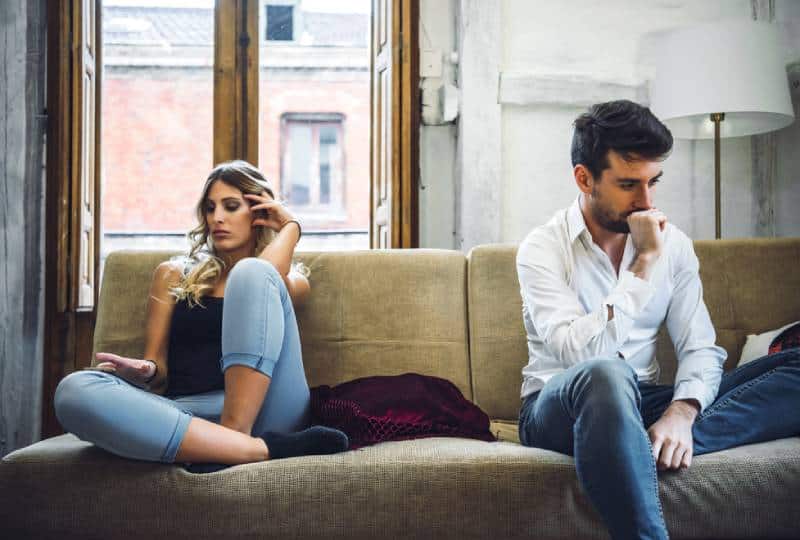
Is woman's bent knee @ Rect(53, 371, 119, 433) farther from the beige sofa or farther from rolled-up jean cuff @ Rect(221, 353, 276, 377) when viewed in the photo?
rolled-up jean cuff @ Rect(221, 353, 276, 377)

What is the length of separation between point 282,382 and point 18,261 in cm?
153

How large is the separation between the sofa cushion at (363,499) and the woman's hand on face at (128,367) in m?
0.23

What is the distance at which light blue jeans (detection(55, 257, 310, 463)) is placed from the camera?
144 centimetres

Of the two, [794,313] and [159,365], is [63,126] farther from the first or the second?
[794,313]

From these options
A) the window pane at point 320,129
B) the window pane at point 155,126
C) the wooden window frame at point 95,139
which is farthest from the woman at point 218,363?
the window pane at point 155,126

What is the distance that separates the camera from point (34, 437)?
2.73 metres

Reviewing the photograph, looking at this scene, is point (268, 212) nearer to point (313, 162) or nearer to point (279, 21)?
point (279, 21)

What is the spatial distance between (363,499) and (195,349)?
2.23ft

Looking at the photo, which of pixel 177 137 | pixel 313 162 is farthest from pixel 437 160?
pixel 177 137

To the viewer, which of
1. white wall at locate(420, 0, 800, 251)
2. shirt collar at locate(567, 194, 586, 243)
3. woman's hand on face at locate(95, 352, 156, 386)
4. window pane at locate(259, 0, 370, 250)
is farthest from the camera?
window pane at locate(259, 0, 370, 250)

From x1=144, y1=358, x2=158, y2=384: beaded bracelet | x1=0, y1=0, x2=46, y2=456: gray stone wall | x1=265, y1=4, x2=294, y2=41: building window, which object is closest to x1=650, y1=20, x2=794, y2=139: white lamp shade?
x1=144, y1=358, x2=158, y2=384: beaded bracelet

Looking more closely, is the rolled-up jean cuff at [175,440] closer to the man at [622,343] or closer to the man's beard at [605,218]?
the man at [622,343]

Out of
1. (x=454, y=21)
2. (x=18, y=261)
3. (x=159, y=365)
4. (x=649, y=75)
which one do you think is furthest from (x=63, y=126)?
(x=649, y=75)

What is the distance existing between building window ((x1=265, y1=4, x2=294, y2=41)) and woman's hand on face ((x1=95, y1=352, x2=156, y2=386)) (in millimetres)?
3626
